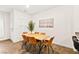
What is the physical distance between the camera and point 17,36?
3748mm

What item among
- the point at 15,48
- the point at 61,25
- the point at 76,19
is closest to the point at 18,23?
the point at 15,48

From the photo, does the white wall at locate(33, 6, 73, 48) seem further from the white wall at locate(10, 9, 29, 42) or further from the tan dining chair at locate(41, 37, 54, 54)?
the white wall at locate(10, 9, 29, 42)

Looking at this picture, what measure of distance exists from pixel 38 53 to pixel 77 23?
1924 mm

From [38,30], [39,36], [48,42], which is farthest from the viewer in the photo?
[39,36]

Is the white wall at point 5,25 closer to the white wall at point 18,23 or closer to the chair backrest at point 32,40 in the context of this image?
the white wall at point 18,23

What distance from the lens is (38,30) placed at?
384 cm

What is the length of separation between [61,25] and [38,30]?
893 mm

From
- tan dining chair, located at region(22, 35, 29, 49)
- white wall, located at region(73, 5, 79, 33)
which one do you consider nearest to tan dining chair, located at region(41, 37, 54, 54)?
tan dining chair, located at region(22, 35, 29, 49)

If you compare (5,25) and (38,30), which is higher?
(5,25)

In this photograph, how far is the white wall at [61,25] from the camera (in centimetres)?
379

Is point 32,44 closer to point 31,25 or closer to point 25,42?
point 25,42
